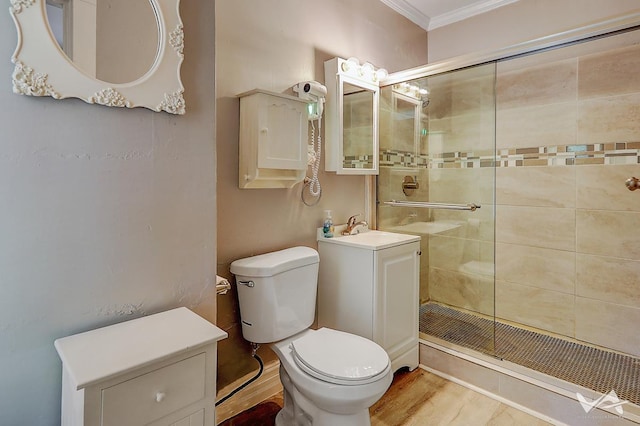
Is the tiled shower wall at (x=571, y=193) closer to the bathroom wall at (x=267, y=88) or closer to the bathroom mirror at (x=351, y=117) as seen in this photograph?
the bathroom mirror at (x=351, y=117)

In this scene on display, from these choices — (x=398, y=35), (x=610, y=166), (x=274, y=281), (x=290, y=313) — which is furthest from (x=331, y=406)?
(x=398, y=35)

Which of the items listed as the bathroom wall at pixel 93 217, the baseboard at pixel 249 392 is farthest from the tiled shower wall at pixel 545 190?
the bathroom wall at pixel 93 217

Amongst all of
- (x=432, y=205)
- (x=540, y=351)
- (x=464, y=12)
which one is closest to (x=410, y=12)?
(x=464, y=12)

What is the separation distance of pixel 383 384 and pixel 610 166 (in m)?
2.08

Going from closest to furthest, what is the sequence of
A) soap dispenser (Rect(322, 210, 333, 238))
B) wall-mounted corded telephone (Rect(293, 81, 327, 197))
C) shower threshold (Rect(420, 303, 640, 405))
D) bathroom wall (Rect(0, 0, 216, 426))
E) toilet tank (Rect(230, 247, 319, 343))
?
bathroom wall (Rect(0, 0, 216, 426))
toilet tank (Rect(230, 247, 319, 343))
shower threshold (Rect(420, 303, 640, 405))
wall-mounted corded telephone (Rect(293, 81, 327, 197))
soap dispenser (Rect(322, 210, 333, 238))

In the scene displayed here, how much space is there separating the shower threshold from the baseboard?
104 centimetres

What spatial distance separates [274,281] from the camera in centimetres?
168

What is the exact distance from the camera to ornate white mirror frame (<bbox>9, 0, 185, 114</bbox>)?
39.2 inches

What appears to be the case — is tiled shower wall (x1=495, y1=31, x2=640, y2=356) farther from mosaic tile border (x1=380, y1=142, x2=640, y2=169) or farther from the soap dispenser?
the soap dispenser

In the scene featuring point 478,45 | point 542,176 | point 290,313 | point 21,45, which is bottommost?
point 290,313

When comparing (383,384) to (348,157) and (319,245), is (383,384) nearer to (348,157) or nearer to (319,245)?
(319,245)

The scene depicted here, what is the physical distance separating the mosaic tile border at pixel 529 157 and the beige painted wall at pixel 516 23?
739 mm

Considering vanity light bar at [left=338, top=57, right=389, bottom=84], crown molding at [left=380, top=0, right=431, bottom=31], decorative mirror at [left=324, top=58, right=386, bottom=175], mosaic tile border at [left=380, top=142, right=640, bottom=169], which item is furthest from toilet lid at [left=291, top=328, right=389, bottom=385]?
crown molding at [left=380, top=0, right=431, bottom=31]

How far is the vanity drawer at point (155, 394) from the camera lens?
3.03 ft
